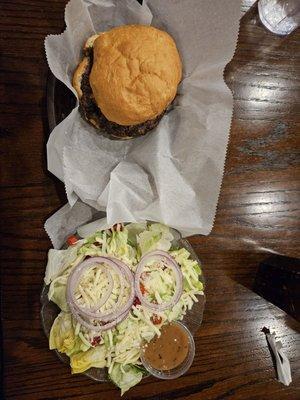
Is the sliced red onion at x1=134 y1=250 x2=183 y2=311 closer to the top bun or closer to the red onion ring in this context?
the red onion ring

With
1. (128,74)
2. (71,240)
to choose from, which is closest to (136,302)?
(71,240)

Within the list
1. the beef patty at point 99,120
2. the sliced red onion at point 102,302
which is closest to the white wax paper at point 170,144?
the beef patty at point 99,120

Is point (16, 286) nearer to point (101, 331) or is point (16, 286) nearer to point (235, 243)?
point (101, 331)

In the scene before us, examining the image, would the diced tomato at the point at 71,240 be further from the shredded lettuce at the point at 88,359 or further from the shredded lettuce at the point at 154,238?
the shredded lettuce at the point at 88,359

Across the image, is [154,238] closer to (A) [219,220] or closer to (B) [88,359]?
(A) [219,220]

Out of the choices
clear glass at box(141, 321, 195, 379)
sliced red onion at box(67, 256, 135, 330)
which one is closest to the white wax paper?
sliced red onion at box(67, 256, 135, 330)

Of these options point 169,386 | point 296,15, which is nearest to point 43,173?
point 169,386

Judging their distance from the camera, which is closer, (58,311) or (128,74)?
(128,74)

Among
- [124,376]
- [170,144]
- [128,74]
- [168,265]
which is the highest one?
[128,74]

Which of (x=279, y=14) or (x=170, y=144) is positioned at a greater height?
(x=279, y=14)
